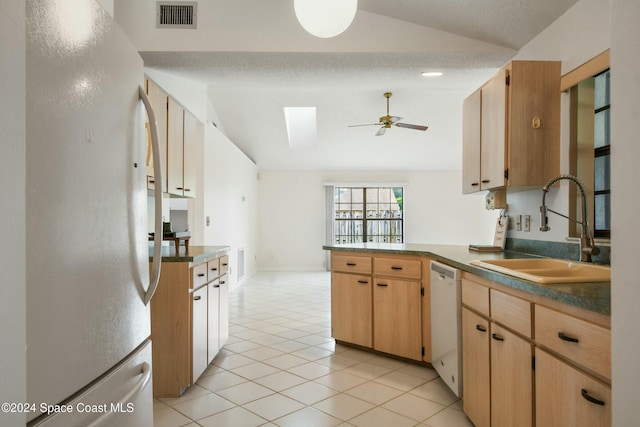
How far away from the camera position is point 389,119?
5.25m

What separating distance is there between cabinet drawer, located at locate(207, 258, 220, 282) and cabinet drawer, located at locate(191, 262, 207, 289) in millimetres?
92

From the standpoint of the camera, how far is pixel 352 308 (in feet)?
11.5

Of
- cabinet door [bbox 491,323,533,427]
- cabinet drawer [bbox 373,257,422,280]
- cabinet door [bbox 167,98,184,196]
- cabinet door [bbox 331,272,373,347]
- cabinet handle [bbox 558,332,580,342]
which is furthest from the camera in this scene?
cabinet door [bbox 331,272,373,347]

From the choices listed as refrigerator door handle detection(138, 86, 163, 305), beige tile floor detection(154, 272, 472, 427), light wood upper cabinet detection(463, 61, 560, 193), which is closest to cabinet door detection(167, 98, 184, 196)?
beige tile floor detection(154, 272, 472, 427)

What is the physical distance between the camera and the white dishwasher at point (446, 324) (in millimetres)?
2396

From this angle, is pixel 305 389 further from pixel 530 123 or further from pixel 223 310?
pixel 530 123

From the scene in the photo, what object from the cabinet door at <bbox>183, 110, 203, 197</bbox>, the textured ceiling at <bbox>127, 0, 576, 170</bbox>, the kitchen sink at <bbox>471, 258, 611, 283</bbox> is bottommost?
the kitchen sink at <bbox>471, 258, 611, 283</bbox>

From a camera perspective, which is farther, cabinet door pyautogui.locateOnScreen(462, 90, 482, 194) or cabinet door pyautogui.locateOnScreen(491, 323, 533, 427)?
cabinet door pyautogui.locateOnScreen(462, 90, 482, 194)

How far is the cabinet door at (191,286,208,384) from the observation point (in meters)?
2.64

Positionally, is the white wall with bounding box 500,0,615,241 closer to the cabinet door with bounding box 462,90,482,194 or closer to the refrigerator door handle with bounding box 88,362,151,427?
the cabinet door with bounding box 462,90,482,194
